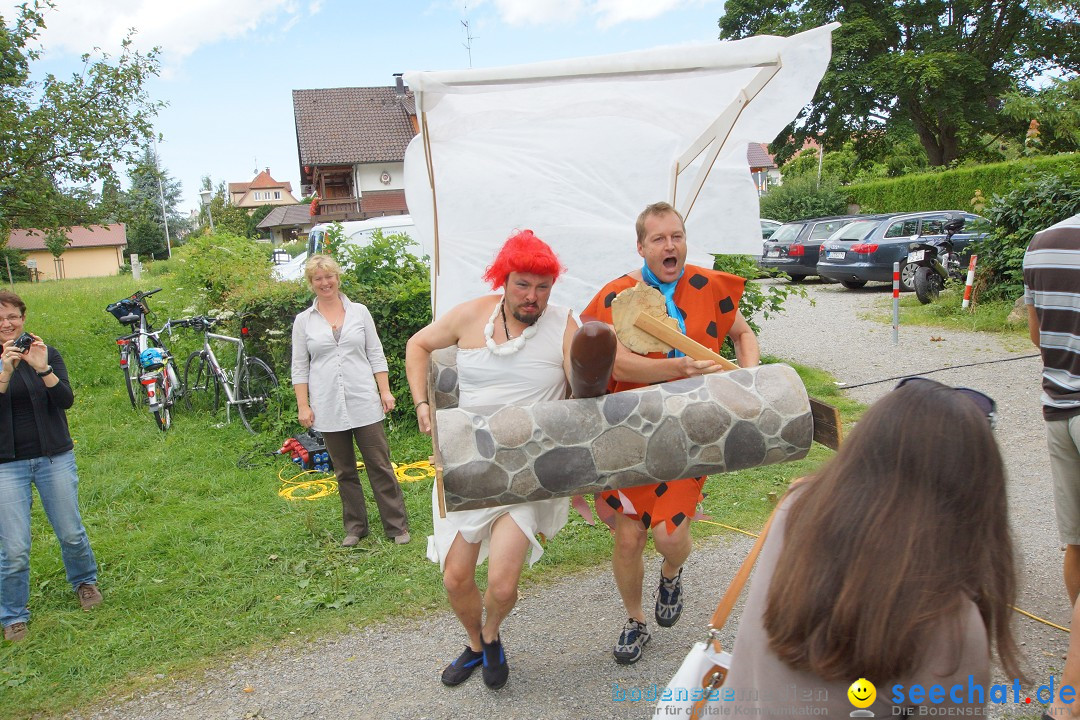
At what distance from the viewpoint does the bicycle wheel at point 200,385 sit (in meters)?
8.62

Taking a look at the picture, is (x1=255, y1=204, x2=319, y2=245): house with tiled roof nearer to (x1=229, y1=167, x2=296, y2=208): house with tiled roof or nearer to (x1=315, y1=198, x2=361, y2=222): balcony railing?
(x1=315, y1=198, x2=361, y2=222): balcony railing

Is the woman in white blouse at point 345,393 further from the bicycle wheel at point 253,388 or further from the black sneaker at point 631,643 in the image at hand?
the bicycle wheel at point 253,388

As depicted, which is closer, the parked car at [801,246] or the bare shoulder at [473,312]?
the bare shoulder at [473,312]

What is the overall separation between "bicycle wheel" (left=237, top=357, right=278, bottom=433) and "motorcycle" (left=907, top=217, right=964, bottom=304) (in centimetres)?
1031

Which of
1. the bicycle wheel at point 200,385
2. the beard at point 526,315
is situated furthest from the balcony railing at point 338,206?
the beard at point 526,315

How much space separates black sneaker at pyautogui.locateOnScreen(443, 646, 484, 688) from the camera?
3.39 m

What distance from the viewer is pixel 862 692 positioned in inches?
56.6

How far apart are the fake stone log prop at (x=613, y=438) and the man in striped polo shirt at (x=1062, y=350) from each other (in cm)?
96

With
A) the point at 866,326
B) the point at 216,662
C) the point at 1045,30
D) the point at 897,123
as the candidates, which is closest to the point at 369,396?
the point at 216,662

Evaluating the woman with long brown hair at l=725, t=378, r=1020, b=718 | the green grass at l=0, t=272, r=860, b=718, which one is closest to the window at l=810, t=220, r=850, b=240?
the green grass at l=0, t=272, r=860, b=718

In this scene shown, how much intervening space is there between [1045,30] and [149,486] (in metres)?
34.8

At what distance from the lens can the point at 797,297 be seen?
16703 millimetres

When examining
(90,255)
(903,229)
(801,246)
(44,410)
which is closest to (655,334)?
(44,410)

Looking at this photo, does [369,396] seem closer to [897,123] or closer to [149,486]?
[149,486]
